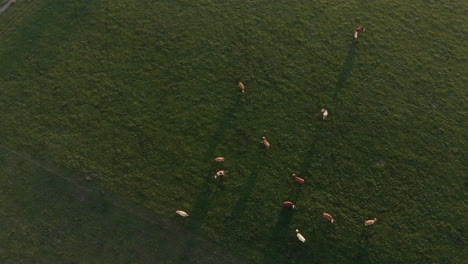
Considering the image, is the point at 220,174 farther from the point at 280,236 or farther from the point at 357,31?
the point at 357,31

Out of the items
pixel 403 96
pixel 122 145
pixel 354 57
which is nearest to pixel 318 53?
pixel 354 57

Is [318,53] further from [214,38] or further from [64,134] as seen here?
[64,134]

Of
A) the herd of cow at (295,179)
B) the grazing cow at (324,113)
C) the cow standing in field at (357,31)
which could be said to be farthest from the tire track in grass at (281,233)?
the cow standing in field at (357,31)

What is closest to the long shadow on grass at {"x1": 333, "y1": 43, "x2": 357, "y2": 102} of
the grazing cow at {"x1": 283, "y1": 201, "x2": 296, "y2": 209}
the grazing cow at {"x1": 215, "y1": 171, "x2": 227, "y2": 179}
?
the grazing cow at {"x1": 283, "y1": 201, "x2": 296, "y2": 209}

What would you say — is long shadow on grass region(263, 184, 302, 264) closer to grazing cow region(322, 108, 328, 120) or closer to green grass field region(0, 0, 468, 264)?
green grass field region(0, 0, 468, 264)

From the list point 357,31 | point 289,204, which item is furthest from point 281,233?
point 357,31
